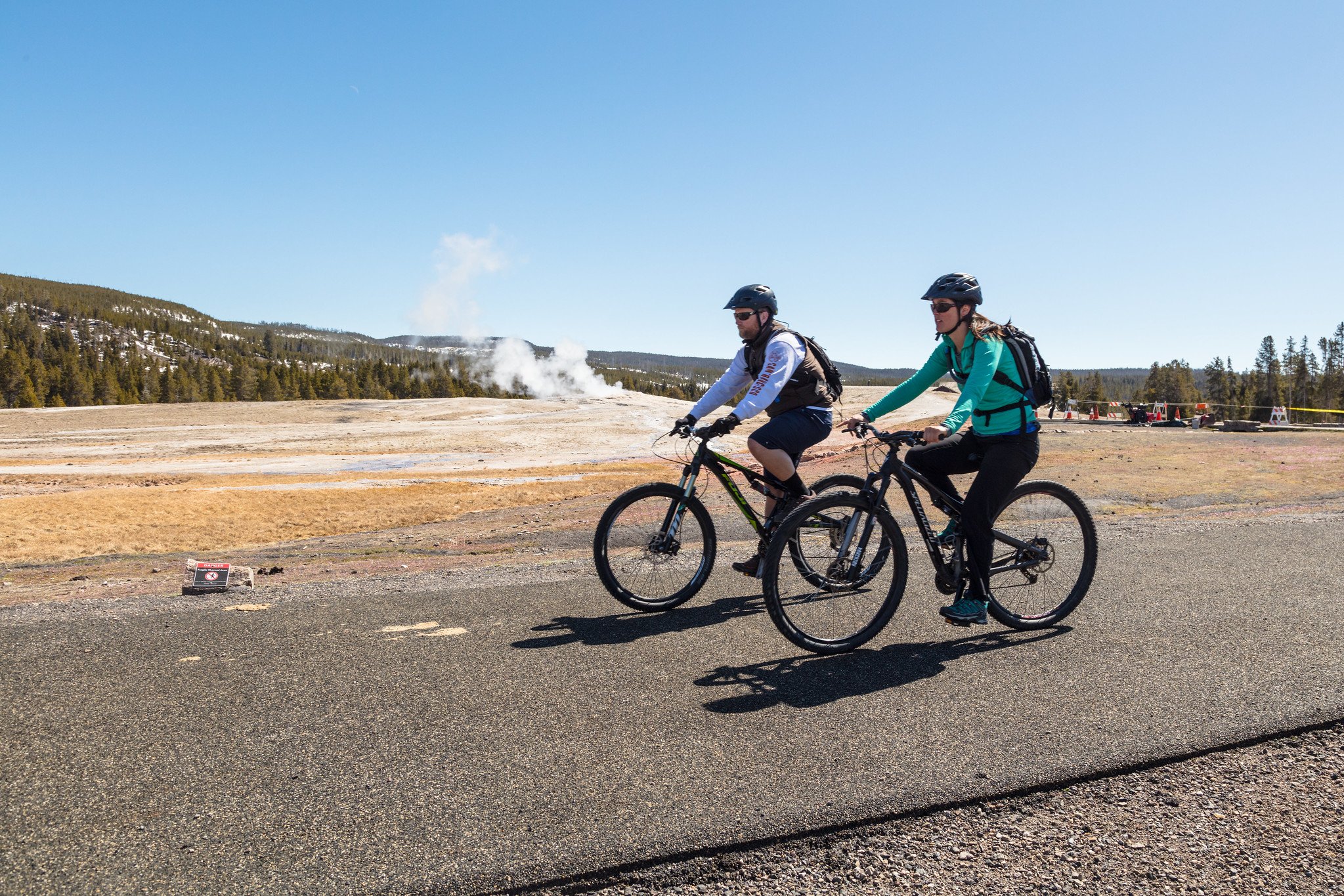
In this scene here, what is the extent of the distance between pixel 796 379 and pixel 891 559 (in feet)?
6.02

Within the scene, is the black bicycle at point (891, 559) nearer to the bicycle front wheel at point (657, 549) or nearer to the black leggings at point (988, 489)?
the black leggings at point (988, 489)

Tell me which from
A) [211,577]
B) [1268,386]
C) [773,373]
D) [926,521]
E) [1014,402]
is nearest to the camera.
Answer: [1014,402]

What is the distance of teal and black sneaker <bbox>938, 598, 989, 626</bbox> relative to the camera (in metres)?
5.59

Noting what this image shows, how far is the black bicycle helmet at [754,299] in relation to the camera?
6.65 meters

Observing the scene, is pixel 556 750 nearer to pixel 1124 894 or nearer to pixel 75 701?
pixel 1124 894

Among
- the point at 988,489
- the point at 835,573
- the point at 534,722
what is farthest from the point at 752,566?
the point at 534,722

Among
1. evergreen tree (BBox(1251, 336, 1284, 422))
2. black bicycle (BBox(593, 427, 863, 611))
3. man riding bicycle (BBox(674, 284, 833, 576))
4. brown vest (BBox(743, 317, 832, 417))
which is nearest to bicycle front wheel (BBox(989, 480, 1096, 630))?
black bicycle (BBox(593, 427, 863, 611))

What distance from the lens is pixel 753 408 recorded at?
6.25 m

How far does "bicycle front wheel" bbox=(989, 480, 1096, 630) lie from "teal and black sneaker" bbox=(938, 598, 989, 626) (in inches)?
6.2

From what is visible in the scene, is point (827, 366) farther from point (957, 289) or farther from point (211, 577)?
point (211, 577)

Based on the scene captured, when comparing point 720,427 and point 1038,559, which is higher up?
point 720,427

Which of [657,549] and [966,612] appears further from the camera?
[657,549]

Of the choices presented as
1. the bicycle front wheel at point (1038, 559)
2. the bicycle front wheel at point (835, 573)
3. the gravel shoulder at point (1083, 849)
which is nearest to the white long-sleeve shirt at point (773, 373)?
the bicycle front wheel at point (835, 573)

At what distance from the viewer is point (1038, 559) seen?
5.94 metres
